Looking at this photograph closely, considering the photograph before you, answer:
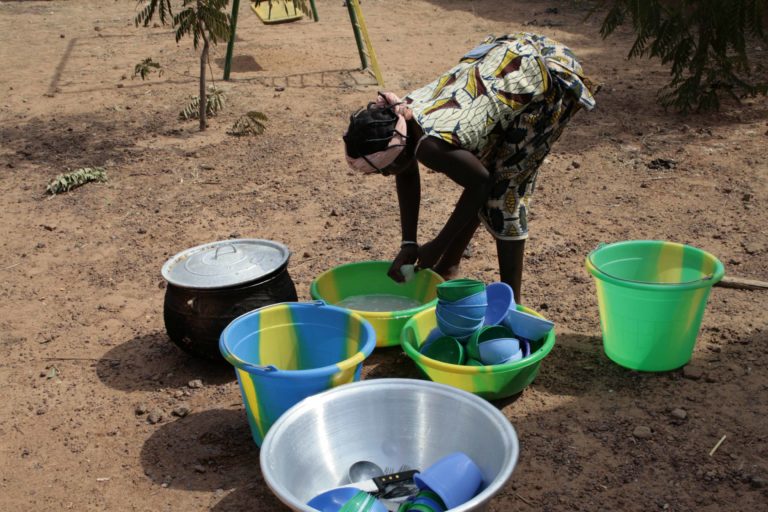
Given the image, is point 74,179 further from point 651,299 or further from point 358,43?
point 651,299

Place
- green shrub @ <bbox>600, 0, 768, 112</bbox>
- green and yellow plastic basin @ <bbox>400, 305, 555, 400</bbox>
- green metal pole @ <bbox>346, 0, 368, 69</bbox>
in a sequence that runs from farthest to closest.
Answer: green metal pole @ <bbox>346, 0, 368, 69</bbox> → green shrub @ <bbox>600, 0, 768, 112</bbox> → green and yellow plastic basin @ <bbox>400, 305, 555, 400</bbox>

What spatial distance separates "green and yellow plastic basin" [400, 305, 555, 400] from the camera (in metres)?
2.49

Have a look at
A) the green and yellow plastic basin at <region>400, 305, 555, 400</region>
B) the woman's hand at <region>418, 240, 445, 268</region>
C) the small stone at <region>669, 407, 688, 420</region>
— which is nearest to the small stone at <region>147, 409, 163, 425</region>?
the green and yellow plastic basin at <region>400, 305, 555, 400</region>

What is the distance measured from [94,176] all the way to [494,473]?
3540 mm

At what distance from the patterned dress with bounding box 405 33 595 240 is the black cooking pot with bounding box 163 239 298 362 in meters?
0.79

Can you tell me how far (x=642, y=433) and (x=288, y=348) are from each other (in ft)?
3.94

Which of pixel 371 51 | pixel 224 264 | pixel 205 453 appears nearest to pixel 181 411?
pixel 205 453

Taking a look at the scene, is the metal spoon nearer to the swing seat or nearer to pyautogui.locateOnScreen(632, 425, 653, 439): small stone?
pyautogui.locateOnScreen(632, 425, 653, 439): small stone

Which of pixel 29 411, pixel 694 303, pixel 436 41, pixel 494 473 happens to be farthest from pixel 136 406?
pixel 436 41

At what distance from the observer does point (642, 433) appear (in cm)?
249

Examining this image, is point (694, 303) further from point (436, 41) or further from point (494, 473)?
point (436, 41)

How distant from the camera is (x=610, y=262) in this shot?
2.93 metres

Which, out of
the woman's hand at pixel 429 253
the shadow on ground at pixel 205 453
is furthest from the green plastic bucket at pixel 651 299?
the shadow on ground at pixel 205 453

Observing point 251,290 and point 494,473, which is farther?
point 251,290
